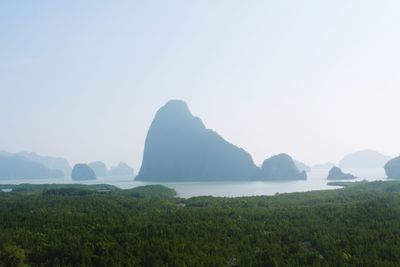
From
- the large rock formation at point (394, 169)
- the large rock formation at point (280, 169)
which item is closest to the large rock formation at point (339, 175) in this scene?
the large rock formation at point (394, 169)

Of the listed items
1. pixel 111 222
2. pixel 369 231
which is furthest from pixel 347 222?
pixel 111 222

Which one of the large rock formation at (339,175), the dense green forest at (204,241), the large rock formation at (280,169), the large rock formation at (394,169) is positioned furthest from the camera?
the large rock formation at (280,169)

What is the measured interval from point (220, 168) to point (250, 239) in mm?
171732

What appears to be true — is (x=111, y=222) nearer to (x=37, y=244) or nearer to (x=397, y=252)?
(x=37, y=244)

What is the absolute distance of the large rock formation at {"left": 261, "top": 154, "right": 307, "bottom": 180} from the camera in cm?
17325

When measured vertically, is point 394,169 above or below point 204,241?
above

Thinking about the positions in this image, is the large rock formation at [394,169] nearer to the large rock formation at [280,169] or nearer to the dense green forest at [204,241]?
the large rock formation at [280,169]

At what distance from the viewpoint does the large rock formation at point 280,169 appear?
17325 centimetres

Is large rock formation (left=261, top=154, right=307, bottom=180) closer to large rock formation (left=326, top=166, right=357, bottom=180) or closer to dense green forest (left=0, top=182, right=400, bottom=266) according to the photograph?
large rock formation (left=326, top=166, right=357, bottom=180)

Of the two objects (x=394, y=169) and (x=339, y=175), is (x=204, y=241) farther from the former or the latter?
(x=339, y=175)

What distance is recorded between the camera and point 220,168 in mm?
190500

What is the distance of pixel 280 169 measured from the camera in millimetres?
175375

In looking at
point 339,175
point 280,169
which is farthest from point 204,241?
point 280,169

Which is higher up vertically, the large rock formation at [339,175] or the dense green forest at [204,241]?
the large rock formation at [339,175]
